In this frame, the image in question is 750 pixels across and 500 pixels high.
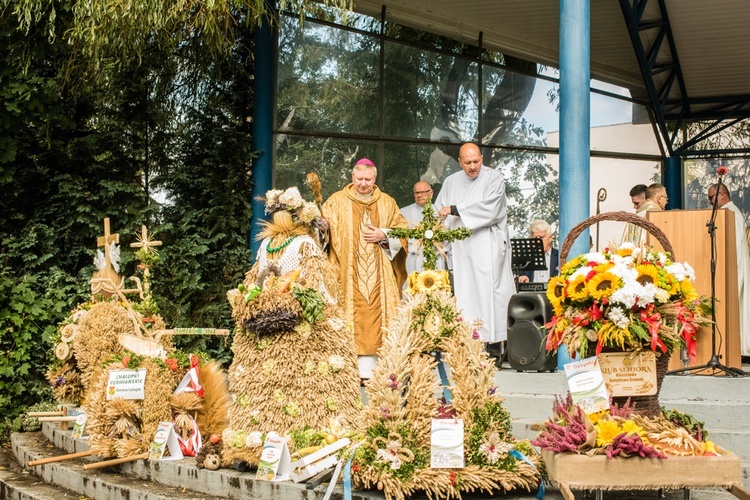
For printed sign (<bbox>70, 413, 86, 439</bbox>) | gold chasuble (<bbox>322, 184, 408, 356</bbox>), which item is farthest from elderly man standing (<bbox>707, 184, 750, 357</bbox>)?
printed sign (<bbox>70, 413, 86, 439</bbox>)

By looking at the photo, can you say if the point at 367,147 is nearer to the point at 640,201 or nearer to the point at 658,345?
the point at 640,201

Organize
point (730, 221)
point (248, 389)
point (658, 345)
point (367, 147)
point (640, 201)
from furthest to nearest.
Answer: point (367, 147) < point (640, 201) < point (730, 221) < point (248, 389) < point (658, 345)

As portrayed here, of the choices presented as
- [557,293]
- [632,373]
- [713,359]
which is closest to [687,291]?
[632,373]

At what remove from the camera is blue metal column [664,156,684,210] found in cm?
1445

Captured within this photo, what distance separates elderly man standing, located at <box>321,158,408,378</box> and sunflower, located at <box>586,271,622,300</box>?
139 inches

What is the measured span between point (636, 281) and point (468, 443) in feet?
4.03

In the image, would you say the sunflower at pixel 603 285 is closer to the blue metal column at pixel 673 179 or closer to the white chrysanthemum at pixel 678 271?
the white chrysanthemum at pixel 678 271

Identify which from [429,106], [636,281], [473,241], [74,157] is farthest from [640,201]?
[74,157]

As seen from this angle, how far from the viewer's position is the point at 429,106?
12844 mm

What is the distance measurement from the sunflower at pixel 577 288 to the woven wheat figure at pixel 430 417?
584mm

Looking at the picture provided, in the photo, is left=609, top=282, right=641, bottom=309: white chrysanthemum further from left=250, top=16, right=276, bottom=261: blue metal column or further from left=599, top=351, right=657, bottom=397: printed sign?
left=250, top=16, right=276, bottom=261: blue metal column

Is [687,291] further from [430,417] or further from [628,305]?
[430,417]

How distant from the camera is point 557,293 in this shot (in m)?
5.11

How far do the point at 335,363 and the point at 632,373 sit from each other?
1.95m
